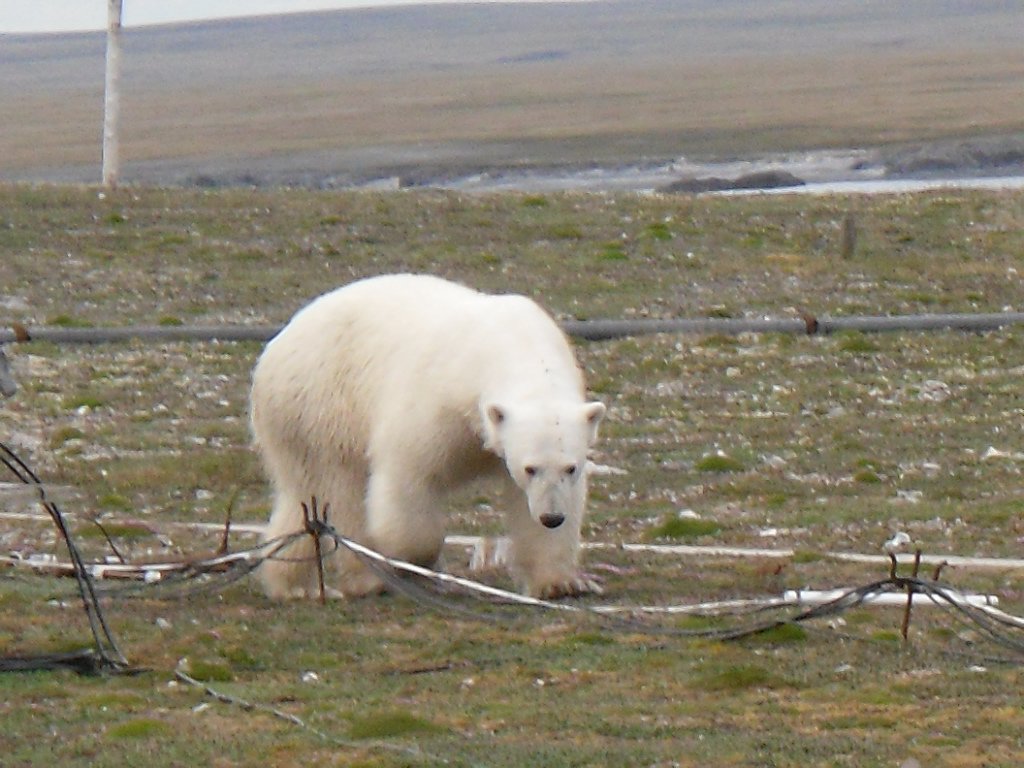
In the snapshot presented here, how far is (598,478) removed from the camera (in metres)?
11.8

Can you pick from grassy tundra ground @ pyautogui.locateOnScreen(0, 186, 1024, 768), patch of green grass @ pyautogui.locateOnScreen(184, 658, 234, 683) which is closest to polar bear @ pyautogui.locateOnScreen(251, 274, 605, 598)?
grassy tundra ground @ pyautogui.locateOnScreen(0, 186, 1024, 768)

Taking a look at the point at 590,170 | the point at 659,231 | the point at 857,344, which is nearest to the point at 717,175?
the point at 590,170

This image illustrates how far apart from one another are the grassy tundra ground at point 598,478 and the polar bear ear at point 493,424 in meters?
0.70

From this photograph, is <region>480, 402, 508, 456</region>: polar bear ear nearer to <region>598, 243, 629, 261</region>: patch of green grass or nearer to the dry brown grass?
<region>598, 243, 629, 261</region>: patch of green grass

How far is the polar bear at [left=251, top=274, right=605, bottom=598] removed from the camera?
25.3 ft

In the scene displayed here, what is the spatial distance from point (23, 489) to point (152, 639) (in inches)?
37.6

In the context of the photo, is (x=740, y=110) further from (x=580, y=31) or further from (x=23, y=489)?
(x=580, y=31)

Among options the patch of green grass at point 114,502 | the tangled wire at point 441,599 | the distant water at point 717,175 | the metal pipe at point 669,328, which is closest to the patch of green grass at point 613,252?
the metal pipe at point 669,328

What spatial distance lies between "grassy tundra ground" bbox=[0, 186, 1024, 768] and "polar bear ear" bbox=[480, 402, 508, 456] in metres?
0.70

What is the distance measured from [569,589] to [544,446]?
3.19ft

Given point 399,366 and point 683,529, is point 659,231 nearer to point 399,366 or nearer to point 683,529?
point 683,529

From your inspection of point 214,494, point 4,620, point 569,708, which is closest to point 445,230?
point 214,494

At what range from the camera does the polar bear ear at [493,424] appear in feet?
25.0

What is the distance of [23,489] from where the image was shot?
26.5 ft
